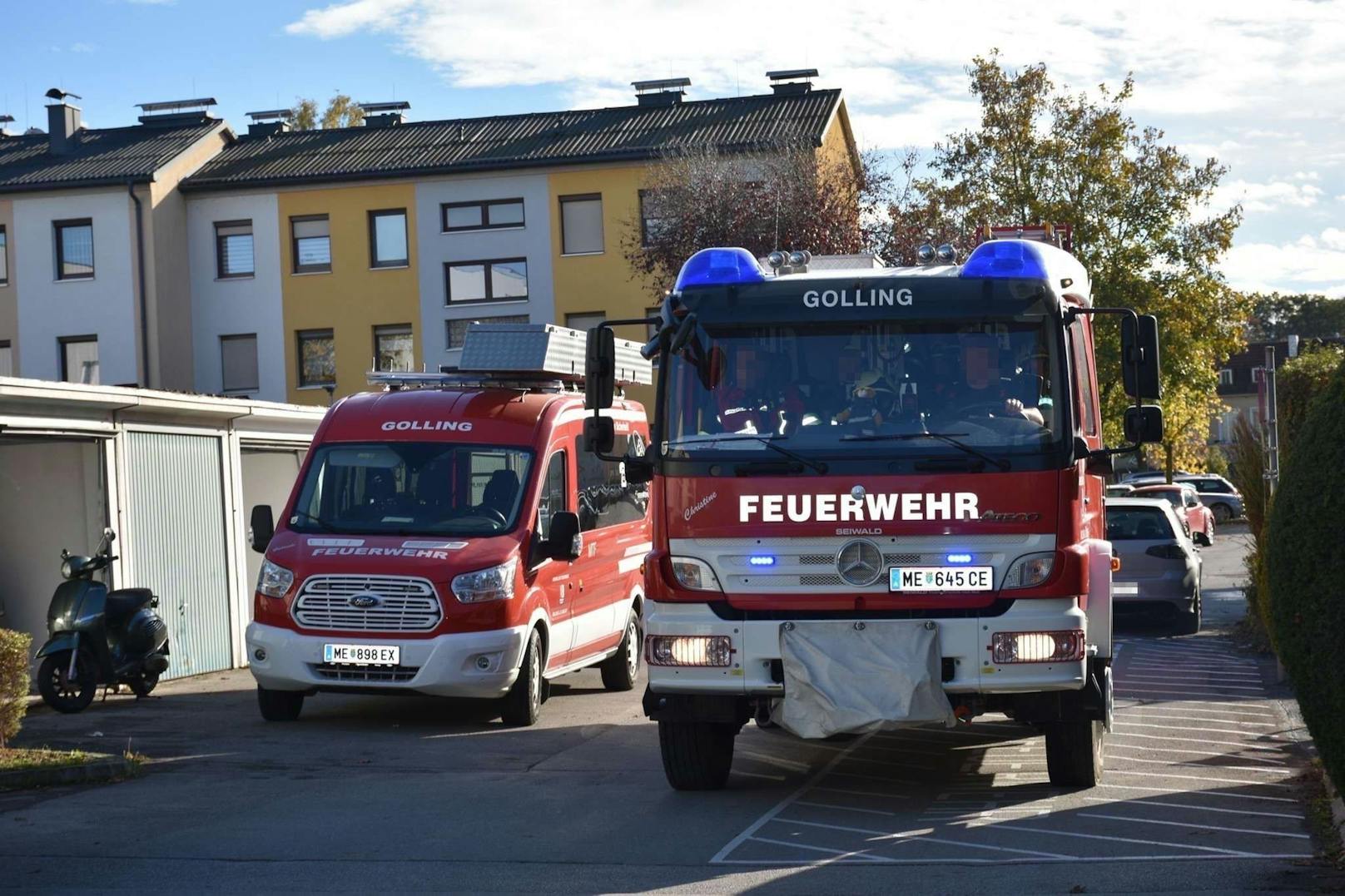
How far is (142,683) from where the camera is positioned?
51.7ft

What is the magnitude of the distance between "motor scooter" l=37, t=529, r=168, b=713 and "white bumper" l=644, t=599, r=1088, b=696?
759 cm

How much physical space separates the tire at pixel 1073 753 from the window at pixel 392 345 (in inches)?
1409

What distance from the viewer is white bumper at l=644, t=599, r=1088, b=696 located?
912 cm

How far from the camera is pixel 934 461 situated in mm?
9172

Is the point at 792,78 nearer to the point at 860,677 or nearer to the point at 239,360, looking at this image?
the point at 239,360

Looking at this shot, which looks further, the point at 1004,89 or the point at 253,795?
the point at 1004,89

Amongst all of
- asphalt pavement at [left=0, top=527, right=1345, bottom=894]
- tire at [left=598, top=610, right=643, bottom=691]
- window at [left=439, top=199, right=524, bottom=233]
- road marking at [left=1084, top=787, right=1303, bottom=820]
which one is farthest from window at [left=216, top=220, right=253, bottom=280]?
road marking at [left=1084, top=787, right=1303, bottom=820]

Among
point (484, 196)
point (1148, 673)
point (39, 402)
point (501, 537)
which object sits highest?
point (484, 196)

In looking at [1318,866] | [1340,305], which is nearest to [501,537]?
[1318,866]

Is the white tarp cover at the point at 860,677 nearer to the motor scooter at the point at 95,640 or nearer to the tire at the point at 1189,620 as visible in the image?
the motor scooter at the point at 95,640

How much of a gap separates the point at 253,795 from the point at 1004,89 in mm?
31256

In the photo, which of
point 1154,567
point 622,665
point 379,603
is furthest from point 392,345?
point 379,603

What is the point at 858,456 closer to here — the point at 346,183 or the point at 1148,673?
the point at 1148,673

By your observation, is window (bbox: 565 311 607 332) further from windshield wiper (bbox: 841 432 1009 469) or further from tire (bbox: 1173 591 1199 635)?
windshield wiper (bbox: 841 432 1009 469)
